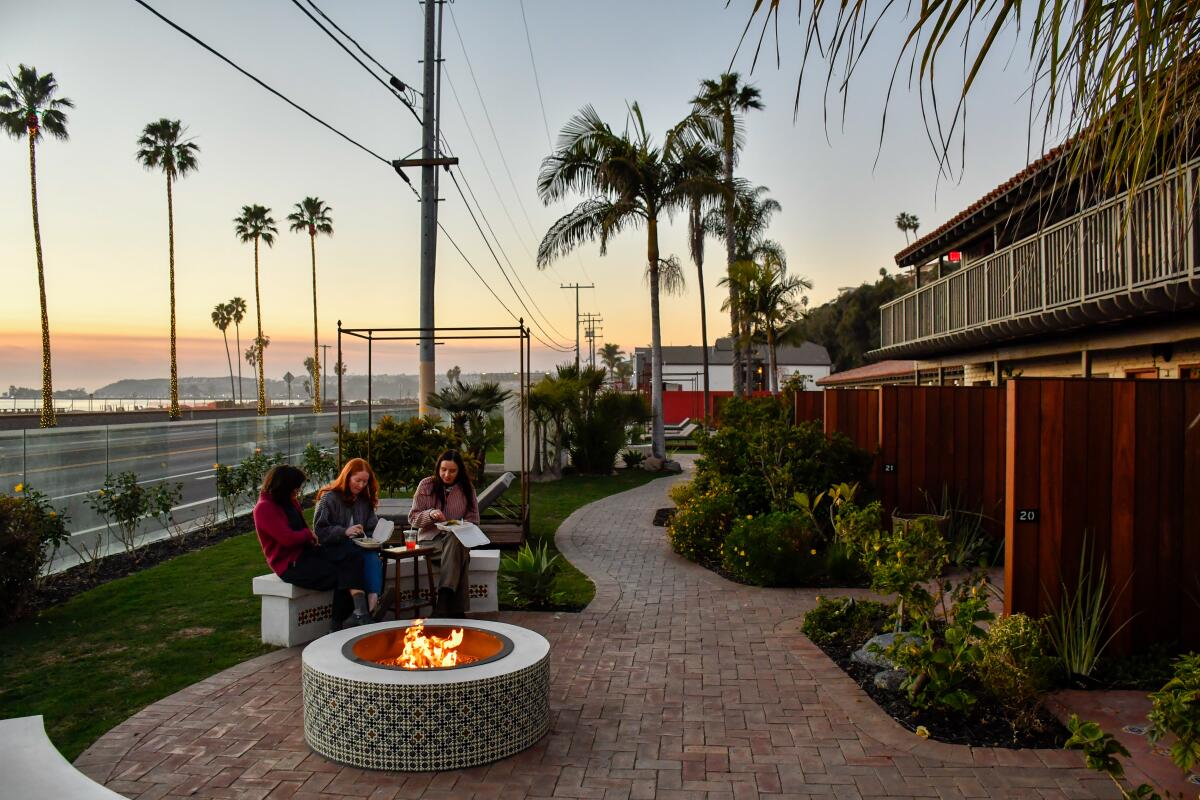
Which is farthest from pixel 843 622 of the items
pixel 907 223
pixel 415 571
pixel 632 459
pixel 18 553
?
pixel 907 223

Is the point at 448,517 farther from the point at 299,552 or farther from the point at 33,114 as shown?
the point at 33,114

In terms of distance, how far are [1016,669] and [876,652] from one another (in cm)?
124

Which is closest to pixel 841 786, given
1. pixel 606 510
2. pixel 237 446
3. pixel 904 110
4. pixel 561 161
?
pixel 904 110

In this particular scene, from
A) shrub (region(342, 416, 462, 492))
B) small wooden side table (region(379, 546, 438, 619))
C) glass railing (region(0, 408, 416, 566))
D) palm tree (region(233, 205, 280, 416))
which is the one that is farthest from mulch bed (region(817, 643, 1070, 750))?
palm tree (region(233, 205, 280, 416))

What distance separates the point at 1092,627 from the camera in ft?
18.3

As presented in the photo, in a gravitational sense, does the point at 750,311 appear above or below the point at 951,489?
above

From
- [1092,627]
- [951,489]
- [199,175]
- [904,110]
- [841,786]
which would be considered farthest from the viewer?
[199,175]

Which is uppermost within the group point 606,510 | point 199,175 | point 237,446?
point 199,175

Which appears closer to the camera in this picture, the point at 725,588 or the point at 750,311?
the point at 725,588

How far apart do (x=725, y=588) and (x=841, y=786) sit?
479 centimetres

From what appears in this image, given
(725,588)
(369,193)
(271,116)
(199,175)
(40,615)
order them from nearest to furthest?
(40,615), (725,588), (271,116), (369,193), (199,175)

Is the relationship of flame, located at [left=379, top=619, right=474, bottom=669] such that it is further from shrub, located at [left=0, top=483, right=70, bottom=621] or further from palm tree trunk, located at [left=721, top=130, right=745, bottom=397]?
palm tree trunk, located at [left=721, top=130, right=745, bottom=397]

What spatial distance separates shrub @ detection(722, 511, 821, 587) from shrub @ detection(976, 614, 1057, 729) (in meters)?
3.78

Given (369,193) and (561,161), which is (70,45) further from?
(561,161)
